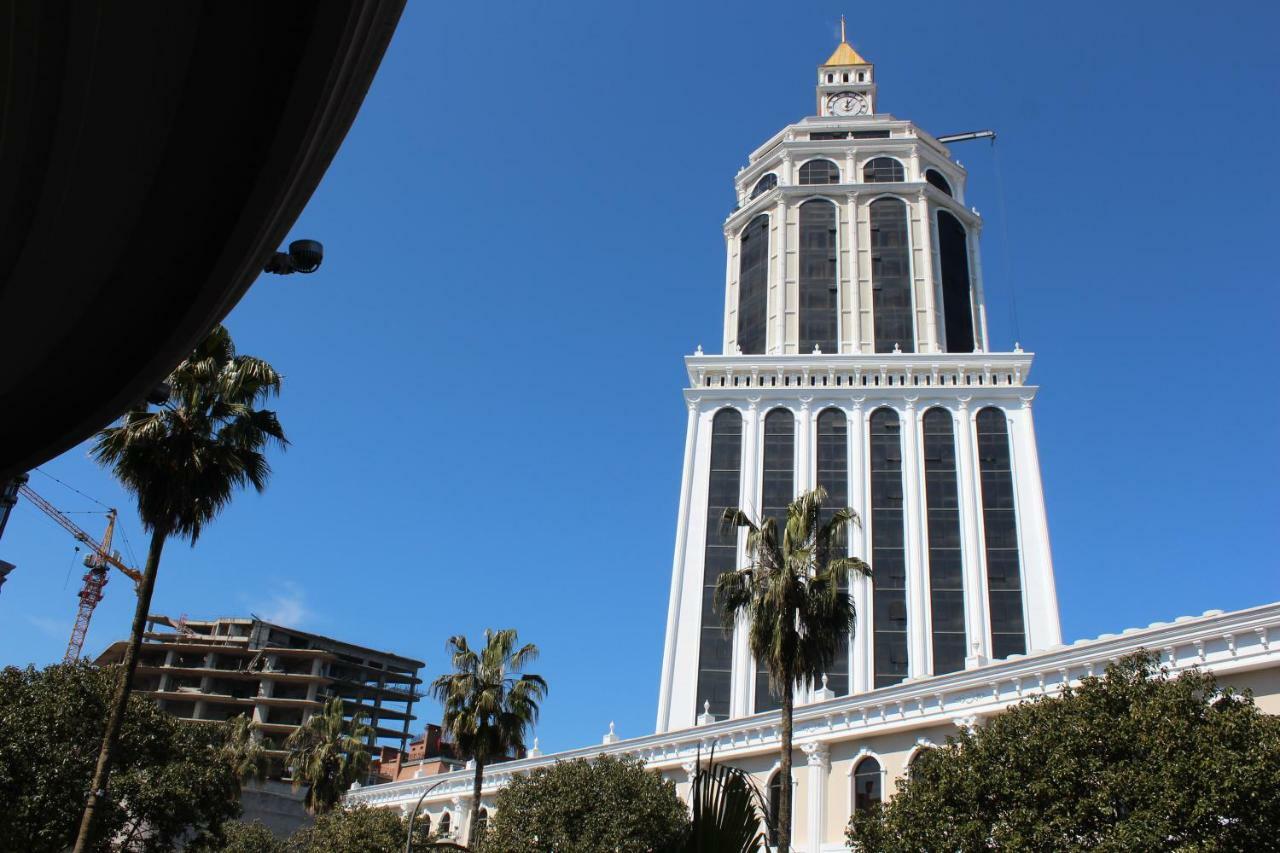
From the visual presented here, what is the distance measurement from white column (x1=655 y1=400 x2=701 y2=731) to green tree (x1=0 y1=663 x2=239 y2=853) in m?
34.9

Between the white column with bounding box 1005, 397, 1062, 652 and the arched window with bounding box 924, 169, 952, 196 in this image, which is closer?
the white column with bounding box 1005, 397, 1062, 652

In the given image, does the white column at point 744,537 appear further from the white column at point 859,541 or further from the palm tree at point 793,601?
the palm tree at point 793,601

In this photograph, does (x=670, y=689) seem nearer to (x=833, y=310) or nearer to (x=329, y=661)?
(x=833, y=310)

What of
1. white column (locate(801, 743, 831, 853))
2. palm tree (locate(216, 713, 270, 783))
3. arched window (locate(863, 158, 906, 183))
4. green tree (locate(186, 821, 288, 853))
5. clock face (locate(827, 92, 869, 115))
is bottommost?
green tree (locate(186, 821, 288, 853))

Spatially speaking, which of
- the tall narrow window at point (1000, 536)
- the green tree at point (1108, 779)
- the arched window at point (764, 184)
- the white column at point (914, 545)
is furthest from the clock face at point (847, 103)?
the green tree at point (1108, 779)

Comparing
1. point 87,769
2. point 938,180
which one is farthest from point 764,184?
point 87,769

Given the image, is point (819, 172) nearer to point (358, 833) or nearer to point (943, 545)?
point (943, 545)

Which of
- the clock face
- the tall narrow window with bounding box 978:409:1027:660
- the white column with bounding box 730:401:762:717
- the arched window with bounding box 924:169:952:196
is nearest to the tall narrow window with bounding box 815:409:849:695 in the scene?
the white column with bounding box 730:401:762:717

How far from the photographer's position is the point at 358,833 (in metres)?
39.4

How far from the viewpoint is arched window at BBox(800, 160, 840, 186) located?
3423 inches

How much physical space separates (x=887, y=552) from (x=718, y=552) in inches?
440

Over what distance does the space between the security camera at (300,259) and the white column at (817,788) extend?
94.6 feet

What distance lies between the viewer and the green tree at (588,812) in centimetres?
3212

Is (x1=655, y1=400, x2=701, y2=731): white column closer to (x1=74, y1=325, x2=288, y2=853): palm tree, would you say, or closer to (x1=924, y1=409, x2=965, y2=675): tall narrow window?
(x1=924, y1=409, x2=965, y2=675): tall narrow window
